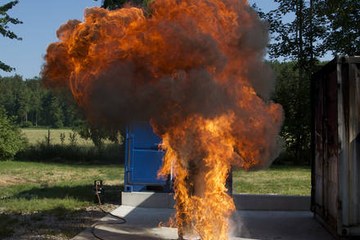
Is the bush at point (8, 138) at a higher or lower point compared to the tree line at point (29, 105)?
lower

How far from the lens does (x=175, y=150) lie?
6.99 meters

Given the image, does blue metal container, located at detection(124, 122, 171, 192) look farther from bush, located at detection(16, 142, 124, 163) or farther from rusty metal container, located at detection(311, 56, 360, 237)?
Answer: bush, located at detection(16, 142, 124, 163)

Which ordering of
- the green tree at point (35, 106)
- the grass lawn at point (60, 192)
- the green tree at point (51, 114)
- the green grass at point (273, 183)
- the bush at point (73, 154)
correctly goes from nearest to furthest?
1. the grass lawn at point (60, 192)
2. the green grass at point (273, 183)
3. the bush at point (73, 154)
4. the green tree at point (51, 114)
5. the green tree at point (35, 106)

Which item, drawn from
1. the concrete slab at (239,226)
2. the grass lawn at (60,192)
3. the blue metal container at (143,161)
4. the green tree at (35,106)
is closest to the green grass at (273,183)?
the grass lawn at (60,192)

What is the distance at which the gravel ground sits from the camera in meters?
8.47

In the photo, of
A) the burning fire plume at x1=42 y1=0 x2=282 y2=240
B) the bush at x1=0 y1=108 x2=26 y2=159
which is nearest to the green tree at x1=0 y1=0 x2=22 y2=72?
the bush at x1=0 y1=108 x2=26 y2=159

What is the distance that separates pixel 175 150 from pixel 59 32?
2.57 m

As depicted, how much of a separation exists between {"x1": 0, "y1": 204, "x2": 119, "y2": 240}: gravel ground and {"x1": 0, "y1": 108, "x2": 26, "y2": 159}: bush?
14.3 metres

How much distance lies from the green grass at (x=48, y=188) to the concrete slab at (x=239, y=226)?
196 cm

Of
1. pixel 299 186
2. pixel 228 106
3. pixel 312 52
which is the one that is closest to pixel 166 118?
pixel 228 106

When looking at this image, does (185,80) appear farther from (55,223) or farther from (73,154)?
(73,154)

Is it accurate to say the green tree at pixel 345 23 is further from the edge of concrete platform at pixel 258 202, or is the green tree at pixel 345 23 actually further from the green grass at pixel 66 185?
the edge of concrete platform at pixel 258 202

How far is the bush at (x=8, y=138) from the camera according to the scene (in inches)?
948

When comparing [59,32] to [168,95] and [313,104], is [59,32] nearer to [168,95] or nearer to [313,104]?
[168,95]
